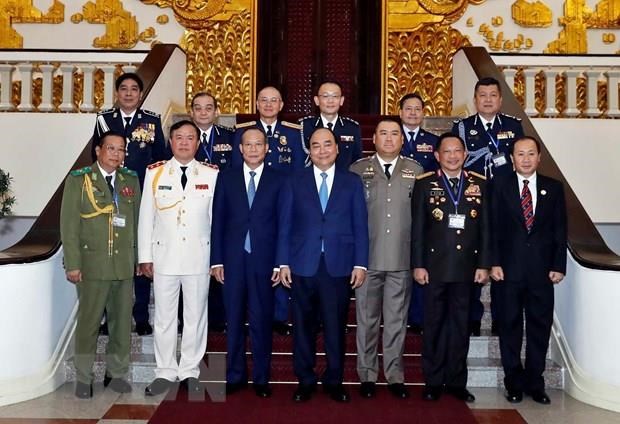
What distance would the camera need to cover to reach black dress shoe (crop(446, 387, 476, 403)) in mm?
4289

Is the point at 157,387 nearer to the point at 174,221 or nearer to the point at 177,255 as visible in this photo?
the point at 177,255

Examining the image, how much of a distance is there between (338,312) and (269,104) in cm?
149

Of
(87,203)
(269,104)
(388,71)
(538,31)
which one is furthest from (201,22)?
(87,203)

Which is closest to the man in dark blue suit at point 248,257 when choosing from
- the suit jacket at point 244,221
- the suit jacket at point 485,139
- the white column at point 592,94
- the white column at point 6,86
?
the suit jacket at point 244,221

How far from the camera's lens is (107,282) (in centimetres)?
442

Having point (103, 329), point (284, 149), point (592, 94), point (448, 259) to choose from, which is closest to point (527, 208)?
point (448, 259)

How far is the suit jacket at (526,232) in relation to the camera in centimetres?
430

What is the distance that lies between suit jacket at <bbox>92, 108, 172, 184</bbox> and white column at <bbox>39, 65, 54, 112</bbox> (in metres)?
2.79

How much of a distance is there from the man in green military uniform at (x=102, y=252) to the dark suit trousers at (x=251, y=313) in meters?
0.63

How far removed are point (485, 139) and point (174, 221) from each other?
2179 millimetres

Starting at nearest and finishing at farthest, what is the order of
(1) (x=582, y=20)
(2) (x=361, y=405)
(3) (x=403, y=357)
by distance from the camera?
(2) (x=361, y=405) → (3) (x=403, y=357) → (1) (x=582, y=20)

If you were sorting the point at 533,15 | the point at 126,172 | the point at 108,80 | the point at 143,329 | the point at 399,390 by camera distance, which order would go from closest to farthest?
the point at 399,390 → the point at 126,172 → the point at 143,329 → the point at 108,80 → the point at 533,15

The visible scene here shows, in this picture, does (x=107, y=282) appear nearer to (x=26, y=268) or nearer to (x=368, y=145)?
(x=26, y=268)

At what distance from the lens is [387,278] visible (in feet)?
14.6
